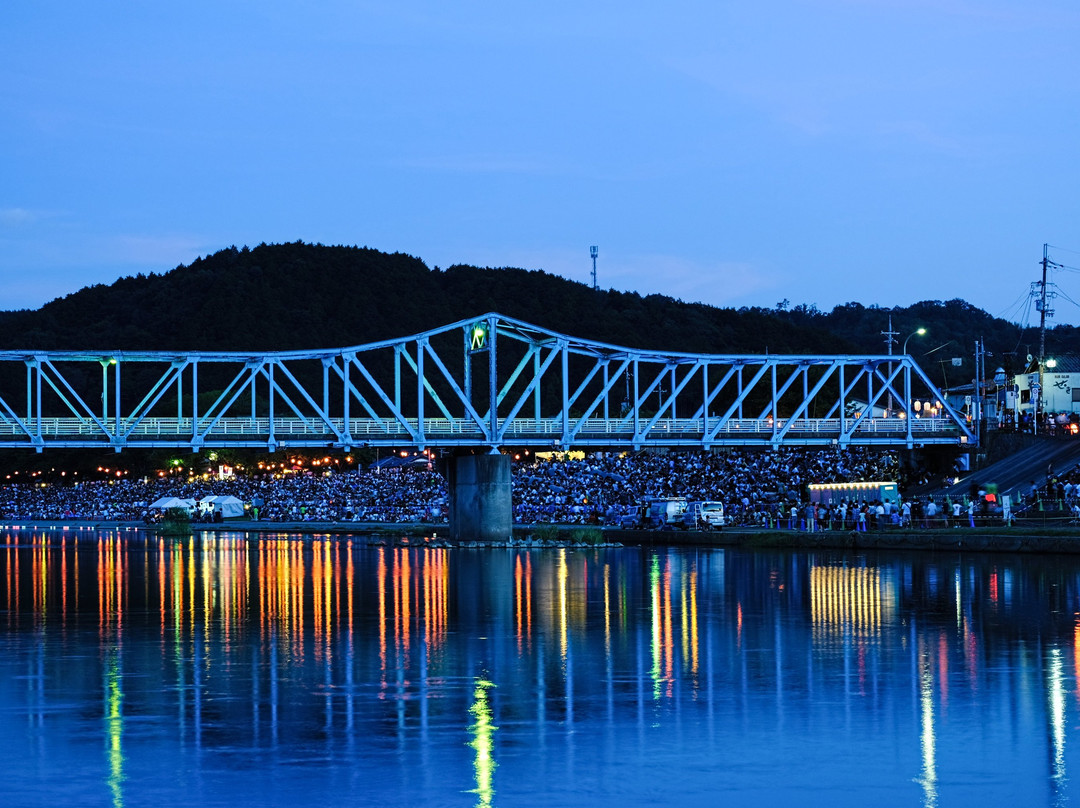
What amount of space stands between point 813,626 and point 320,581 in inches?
801

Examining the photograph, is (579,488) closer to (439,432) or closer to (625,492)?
(625,492)

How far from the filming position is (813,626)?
29984 mm

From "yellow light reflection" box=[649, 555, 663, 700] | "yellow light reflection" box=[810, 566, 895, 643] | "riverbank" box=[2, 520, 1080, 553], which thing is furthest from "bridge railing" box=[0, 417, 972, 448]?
"yellow light reflection" box=[810, 566, 895, 643]

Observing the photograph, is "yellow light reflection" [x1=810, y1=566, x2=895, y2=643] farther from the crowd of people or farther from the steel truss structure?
the steel truss structure

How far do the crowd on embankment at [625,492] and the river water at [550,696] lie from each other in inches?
1185

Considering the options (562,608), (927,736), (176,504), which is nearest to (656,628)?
(562,608)

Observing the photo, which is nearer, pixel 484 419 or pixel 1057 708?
pixel 1057 708

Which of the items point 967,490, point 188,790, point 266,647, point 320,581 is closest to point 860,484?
point 967,490

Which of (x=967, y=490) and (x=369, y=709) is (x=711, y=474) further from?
(x=369, y=709)

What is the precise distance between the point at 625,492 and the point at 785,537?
3198 cm

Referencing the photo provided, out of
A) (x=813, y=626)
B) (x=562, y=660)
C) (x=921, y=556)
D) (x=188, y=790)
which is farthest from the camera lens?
(x=921, y=556)

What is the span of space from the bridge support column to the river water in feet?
129

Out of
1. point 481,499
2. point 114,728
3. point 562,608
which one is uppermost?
point 481,499

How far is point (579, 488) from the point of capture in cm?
10288
